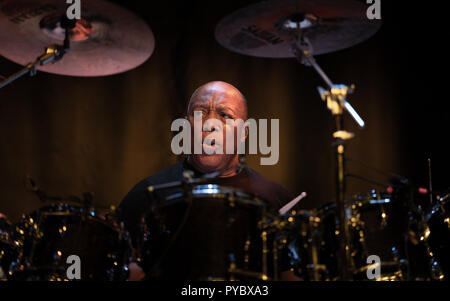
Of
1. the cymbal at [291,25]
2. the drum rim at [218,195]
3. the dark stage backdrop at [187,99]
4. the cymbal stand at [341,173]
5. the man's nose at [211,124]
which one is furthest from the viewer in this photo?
the dark stage backdrop at [187,99]

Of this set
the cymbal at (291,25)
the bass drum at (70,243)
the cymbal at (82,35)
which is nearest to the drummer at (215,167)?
the cymbal at (291,25)

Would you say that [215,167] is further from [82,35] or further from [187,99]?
[82,35]

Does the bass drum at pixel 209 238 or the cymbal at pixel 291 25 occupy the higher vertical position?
the cymbal at pixel 291 25

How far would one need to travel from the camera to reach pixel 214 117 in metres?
3.24

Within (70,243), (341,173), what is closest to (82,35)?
(70,243)

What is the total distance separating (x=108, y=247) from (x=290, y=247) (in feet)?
2.54

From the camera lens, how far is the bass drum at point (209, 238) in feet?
6.93

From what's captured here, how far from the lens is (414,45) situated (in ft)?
12.0

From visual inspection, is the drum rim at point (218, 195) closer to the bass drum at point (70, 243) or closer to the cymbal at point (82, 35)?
the bass drum at point (70, 243)

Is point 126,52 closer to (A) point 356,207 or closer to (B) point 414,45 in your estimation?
(A) point 356,207

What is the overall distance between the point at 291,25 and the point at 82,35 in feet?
3.71
